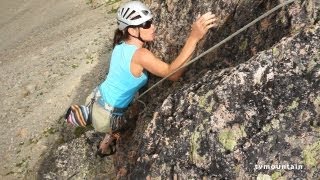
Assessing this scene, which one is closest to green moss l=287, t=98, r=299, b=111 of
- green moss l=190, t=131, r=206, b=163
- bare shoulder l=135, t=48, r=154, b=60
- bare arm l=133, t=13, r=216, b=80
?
green moss l=190, t=131, r=206, b=163

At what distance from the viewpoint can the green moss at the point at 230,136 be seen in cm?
386

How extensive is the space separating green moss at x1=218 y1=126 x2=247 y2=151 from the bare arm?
4.41 ft

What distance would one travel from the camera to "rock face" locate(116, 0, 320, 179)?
11.9ft

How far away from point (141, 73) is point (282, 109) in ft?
7.94

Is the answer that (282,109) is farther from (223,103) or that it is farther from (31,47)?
(31,47)

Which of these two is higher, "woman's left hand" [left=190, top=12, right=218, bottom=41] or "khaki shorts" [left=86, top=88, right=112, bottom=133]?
"woman's left hand" [left=190, top=12, right=218, bottom=41]

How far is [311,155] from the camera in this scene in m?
3.48

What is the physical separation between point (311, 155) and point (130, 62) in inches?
110

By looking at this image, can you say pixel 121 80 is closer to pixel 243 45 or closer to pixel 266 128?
pixel 243 45

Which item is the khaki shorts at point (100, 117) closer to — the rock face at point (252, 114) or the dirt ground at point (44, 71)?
the rock face at point (252, 114)

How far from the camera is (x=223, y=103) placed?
403cm

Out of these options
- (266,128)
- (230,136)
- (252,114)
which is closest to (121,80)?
(230,136)

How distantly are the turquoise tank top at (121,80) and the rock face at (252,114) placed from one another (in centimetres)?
104

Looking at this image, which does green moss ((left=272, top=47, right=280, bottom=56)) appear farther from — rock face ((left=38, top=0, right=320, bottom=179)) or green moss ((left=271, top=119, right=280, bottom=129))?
green moss ((left=271, top=119, right=280, bottom=129))
